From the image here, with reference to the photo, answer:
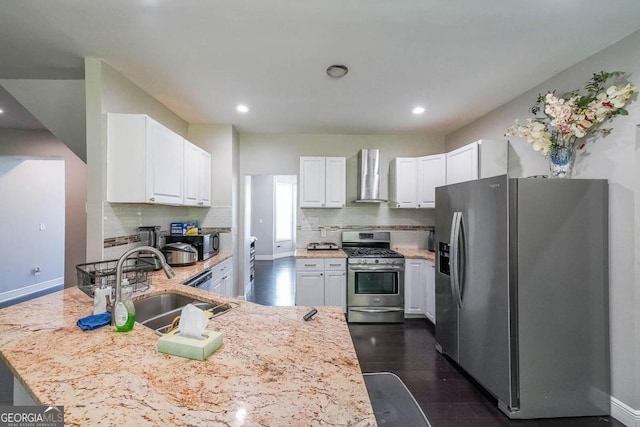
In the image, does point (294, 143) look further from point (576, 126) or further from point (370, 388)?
point (370, 388)

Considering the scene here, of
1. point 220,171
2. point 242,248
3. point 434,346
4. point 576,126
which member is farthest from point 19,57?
point 434,346

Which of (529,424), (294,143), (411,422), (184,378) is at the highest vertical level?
(294,143)

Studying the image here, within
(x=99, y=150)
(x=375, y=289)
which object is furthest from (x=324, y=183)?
(x=99, y=150)

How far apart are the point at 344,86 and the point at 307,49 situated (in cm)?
69

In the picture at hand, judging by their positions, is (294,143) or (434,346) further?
(294,143)

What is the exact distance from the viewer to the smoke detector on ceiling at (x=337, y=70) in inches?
89.3

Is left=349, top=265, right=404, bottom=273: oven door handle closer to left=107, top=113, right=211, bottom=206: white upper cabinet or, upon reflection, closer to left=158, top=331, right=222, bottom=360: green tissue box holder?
left=107, top=113, right=211, bottom=206: white upper cabinet

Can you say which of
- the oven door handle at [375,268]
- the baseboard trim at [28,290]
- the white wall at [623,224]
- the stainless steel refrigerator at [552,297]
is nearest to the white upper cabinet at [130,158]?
the oven door handle at [375,268]

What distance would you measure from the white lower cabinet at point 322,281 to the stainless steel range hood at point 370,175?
109 centimetres

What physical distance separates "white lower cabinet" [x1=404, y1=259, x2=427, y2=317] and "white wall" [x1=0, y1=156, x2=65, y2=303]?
19.2 ft

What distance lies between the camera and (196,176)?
3248 millimetres

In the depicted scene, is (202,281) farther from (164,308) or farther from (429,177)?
(429,177)

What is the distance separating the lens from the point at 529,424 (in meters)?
1.87

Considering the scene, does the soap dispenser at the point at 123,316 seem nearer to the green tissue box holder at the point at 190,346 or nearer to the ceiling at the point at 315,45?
the green tissue box holder at the point at 190,346
